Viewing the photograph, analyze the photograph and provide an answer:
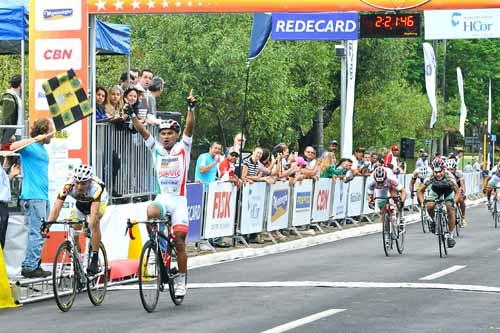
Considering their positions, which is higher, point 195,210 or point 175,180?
point 175,180

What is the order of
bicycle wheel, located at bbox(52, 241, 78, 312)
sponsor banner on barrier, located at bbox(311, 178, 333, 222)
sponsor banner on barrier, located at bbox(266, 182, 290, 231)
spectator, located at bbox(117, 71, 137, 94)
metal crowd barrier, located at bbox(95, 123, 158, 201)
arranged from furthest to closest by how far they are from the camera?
sponsor banner on barrier, located at bbox(311, 178, 333, 222)
sponsor banner on barrier, located at bbox(266, 182, 290, 231)
spectator, located at bbox(117, 71, 137, 94)
metal crowd barrier, located at bbox(95, 123, 158, 201)
bicycle wheel, located at bbox(52, 241, 78, 312)

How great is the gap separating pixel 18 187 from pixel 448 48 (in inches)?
2933

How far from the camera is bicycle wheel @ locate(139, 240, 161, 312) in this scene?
13.6 m

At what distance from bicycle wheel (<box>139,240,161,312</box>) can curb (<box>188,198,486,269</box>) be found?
238 inches

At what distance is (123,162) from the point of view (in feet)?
67.1

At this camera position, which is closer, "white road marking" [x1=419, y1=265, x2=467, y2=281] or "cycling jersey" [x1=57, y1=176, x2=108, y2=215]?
"cycling jersey" [x1=57, y1=176, x2=108, y2=215]

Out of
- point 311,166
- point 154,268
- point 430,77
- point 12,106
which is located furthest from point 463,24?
point 430,77

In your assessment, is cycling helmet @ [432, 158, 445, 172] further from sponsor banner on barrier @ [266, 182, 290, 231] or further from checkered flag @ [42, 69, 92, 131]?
checkered flag @ [42, 69, 92, 131]

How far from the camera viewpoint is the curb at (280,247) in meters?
20.7

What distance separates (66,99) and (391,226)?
8340mm

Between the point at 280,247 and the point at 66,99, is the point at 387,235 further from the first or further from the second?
the point at 66,99

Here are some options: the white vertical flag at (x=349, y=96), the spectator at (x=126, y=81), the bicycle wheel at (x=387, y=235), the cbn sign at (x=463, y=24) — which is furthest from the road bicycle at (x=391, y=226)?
the white vertical flag at (x=349, y=96)

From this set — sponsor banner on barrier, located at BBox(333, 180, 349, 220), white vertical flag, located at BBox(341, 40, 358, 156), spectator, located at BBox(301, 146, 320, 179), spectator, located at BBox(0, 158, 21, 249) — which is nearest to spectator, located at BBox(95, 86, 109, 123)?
spectator, located at BBox(0, 158, 21, 249)

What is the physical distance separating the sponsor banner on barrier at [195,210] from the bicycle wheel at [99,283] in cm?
641
